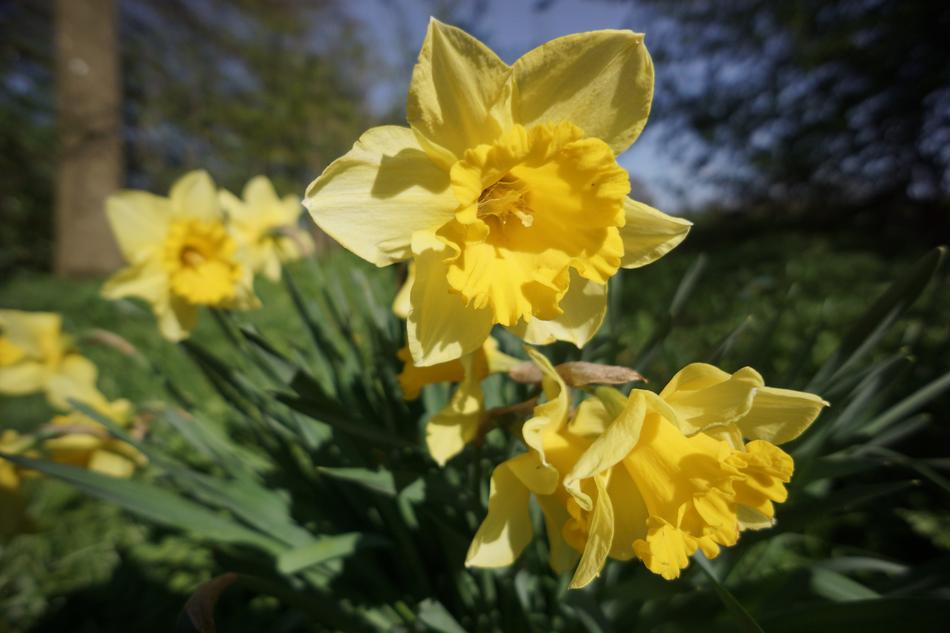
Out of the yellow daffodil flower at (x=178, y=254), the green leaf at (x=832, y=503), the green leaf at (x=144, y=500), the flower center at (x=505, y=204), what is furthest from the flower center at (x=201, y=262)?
the green leaf at (x=832, y=503)

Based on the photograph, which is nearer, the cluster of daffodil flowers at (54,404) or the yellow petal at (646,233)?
the yellow petal at (646,233)

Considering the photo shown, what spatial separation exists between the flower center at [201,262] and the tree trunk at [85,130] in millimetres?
6343

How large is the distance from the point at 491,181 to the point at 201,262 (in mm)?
869

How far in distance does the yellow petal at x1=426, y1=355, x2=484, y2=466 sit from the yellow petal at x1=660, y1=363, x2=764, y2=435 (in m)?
0.27

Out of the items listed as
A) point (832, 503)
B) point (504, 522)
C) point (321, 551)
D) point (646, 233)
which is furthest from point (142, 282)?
point (832, 503)

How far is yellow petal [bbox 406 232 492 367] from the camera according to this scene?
67cm

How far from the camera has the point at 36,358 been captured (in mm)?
1421

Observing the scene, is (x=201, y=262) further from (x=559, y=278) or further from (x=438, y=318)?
(x=559, y=278)

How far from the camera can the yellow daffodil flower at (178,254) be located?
121cm

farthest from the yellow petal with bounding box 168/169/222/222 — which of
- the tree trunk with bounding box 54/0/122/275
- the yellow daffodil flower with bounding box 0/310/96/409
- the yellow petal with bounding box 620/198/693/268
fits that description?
the tree trunk with bounding box 54/0/122/275

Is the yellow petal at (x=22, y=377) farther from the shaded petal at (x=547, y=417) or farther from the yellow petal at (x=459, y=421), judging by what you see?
the shaded petal at (x=547, y=417)

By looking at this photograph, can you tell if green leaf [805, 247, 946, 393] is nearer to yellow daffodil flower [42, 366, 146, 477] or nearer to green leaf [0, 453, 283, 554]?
green leaf [0, 453, 283, 554]

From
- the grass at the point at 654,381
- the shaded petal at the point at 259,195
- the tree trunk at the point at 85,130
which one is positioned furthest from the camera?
the tree trunk at the point at 85,130

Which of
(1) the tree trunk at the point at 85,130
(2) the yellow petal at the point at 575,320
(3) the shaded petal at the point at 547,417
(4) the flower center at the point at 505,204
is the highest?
(1) the tree trunk at the point at 85,130
